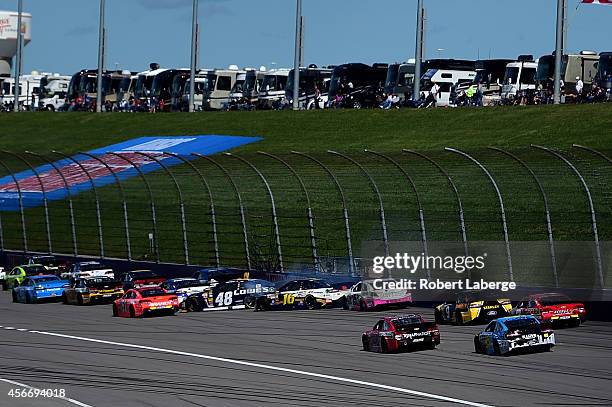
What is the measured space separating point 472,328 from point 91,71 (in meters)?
60.7

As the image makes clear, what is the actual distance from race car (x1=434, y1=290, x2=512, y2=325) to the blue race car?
52.4 feet

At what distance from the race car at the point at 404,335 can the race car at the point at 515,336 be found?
1386 millimetres

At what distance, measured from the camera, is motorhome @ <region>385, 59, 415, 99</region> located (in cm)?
6328

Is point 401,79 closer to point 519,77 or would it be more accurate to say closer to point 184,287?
point 519,77

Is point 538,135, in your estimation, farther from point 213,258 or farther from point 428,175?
point 213,258

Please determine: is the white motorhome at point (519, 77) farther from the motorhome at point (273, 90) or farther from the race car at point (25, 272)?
the race car at point (25, 272)

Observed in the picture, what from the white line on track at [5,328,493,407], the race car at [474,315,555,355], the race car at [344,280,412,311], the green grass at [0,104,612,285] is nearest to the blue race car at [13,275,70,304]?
the green grass at [0,104,612,285]

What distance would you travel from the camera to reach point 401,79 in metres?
63.9

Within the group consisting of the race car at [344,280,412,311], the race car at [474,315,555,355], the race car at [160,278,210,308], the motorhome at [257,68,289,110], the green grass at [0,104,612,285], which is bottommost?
the race car at [160,278,210,308]

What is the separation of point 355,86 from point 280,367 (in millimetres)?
45576

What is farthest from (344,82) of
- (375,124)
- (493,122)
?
(493,122)

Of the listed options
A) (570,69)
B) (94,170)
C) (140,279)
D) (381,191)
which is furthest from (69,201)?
(570,69)

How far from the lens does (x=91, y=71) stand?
8444 centimetres

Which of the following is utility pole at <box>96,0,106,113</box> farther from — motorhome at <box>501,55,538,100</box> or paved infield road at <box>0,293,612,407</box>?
paved infield road at <box>0,293,612,407</box>
